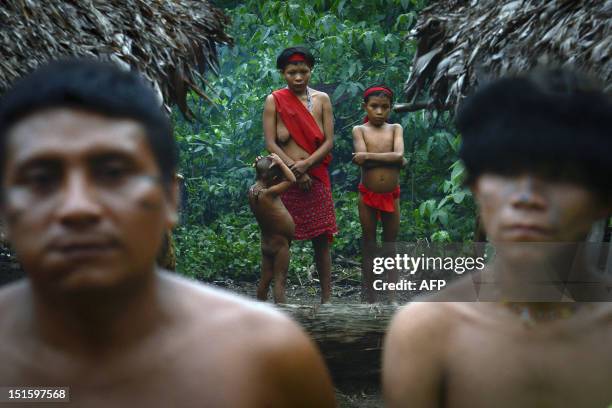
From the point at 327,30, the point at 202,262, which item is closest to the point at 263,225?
the point at 202,262

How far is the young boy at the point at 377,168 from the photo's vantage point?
6363mm

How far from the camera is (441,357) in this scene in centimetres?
156

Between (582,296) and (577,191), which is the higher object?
(577,191)

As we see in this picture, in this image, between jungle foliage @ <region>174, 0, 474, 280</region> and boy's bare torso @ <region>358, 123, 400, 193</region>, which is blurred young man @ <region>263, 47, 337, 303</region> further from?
jungle foliage @ <region>174, 0, 474, 280</region>

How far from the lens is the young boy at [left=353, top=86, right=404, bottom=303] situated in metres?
6.36

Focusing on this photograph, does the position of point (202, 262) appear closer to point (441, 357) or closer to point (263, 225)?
point (263, 225)

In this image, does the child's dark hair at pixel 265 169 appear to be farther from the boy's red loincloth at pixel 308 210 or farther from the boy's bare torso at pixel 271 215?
the boy's red loincloth at pixel 308 210

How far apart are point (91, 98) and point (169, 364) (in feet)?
1.27

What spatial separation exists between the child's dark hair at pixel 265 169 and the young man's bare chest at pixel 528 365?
13.9 feet

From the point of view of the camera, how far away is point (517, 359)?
156cm

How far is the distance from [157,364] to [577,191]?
2.31 feet

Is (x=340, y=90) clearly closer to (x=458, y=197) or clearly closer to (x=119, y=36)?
(x=458, y=197)

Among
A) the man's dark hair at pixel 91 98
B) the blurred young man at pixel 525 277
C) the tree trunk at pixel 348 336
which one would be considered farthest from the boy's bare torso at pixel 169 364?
the tree trunk at pixel 348 336

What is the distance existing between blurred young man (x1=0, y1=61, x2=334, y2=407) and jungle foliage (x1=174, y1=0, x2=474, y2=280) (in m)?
6.48
